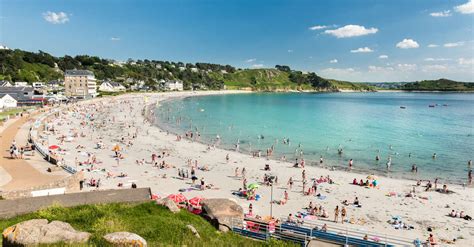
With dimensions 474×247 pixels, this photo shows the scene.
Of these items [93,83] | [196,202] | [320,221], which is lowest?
[320,221]

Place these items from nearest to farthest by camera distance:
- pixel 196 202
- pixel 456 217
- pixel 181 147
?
pixel 196 202
pixel 456 217
pixel 181 147

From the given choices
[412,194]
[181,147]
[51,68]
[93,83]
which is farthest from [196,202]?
[51,68]

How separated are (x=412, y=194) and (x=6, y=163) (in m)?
33.3

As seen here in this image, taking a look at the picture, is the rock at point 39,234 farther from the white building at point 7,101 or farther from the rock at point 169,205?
the white building at point 7,101

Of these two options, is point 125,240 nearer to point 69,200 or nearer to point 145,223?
point 145,223

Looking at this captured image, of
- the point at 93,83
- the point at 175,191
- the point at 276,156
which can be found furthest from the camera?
the point at 93,83

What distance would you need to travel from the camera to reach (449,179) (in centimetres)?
2961

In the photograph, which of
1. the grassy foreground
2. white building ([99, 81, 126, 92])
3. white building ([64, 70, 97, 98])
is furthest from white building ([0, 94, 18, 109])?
the grassy foreground

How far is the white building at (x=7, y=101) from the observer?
6644 cm

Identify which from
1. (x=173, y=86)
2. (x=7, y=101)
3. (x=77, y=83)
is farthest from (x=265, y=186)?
(x=173, y=86)

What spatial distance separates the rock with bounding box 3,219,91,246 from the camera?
768 cm

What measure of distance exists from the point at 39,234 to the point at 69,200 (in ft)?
21.7

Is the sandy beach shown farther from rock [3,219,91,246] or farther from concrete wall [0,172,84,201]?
rock [3,219,91,246]

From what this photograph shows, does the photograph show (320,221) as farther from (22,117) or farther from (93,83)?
(93,83)
